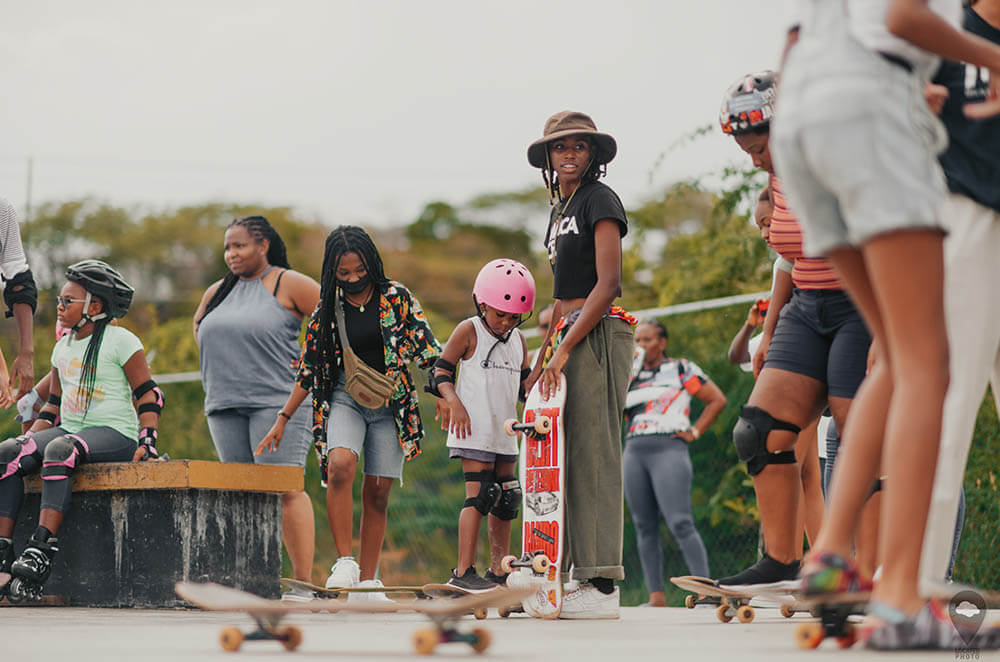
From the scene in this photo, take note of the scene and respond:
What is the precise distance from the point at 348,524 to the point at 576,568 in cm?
164

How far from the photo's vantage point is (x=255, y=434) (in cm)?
713

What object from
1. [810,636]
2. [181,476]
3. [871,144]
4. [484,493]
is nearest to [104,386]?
[181,476]

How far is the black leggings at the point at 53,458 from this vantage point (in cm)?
670

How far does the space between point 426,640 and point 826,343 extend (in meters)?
1.97

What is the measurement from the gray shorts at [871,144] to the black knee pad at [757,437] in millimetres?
1575

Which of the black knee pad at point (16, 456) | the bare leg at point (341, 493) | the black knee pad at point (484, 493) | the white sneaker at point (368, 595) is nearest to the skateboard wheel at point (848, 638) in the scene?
the black knee pad at point (484, 493)

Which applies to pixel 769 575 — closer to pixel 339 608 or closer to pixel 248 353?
pixel 339 608

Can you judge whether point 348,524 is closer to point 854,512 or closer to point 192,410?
point 854,512

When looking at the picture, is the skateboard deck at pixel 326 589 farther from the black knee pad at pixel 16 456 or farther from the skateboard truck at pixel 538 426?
the black knee pad at pixel 16 456

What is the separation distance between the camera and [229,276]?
745 centimetres

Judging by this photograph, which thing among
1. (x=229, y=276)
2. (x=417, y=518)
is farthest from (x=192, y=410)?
(x=229, y=276)

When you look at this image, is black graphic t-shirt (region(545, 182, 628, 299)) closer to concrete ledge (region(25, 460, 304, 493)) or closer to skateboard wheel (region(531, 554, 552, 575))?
skateboard wheel (region(531, 554, 552, 575))

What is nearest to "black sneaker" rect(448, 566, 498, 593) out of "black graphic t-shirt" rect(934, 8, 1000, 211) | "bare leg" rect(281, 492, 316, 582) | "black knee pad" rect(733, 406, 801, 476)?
"bare leg" rect(281, 492, 316, 582)

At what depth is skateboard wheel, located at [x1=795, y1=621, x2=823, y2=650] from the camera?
3.20 meters
